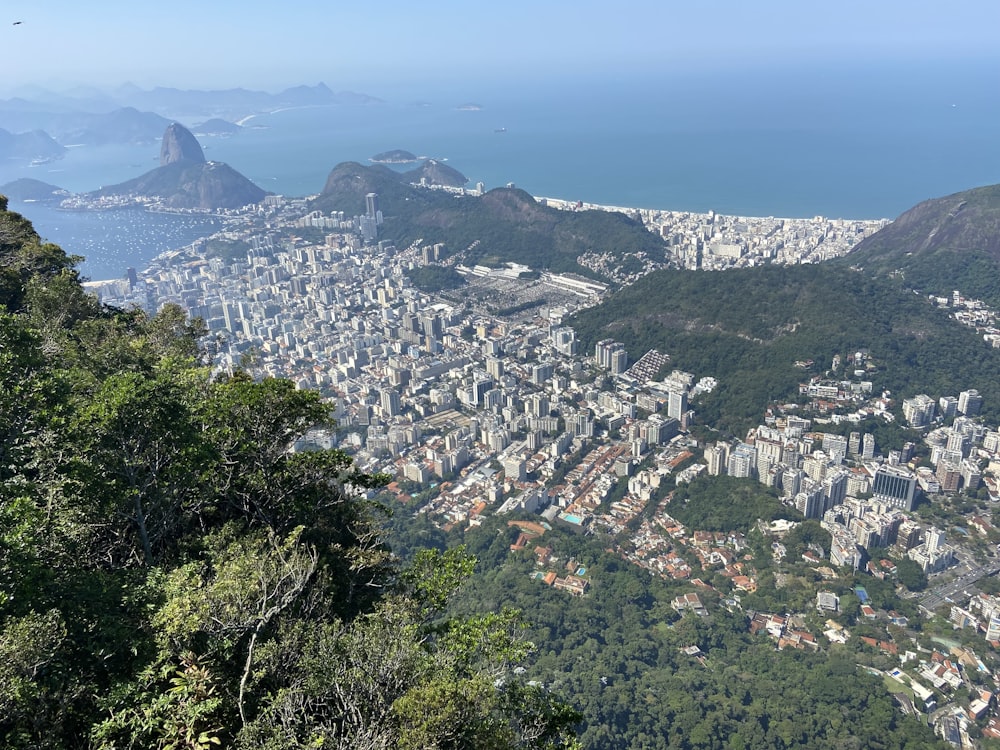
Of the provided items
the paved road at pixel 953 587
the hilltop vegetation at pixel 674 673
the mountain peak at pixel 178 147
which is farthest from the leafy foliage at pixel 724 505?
the mountain peak at pixel 178 147

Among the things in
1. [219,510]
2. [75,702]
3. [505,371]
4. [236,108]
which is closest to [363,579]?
[219,510]

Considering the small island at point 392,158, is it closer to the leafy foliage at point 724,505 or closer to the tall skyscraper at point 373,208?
the tall skyscraper at point 373,208

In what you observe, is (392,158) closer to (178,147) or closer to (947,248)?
(178,147)

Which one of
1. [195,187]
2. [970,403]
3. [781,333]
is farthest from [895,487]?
[195,187]

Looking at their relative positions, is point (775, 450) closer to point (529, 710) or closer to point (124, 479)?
point (529, 710)

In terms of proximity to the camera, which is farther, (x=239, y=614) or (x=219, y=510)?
(x=219, y=510)
